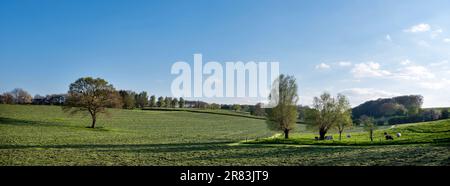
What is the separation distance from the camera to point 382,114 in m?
193

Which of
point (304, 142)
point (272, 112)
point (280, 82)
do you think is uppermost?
point (280, 82)

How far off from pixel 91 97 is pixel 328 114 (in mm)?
55534

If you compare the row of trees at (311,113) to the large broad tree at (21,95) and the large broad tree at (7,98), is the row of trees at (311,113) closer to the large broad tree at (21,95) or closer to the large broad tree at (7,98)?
the large broad tree at (7,98)

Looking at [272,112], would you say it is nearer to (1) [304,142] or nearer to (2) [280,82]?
(2) [280,82]

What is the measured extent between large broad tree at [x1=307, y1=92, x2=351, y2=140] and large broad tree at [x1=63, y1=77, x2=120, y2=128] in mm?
47117

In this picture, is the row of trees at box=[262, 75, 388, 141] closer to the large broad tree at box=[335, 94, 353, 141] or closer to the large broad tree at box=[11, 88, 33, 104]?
the large broad tree at box=[335, 94, 353, 141]

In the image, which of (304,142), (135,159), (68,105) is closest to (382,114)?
(304,142)

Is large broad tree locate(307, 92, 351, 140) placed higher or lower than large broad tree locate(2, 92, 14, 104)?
lower

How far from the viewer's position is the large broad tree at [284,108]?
64188 mm

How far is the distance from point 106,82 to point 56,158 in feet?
165

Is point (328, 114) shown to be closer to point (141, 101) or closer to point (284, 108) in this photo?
point (284, 108)

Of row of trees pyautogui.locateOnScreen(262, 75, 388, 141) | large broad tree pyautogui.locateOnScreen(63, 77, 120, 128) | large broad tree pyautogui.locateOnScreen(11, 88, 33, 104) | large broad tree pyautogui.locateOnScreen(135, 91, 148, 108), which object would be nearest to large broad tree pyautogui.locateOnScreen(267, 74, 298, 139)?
row of trees pyautogui.locateOnScreen(262, 75, 388, 141)

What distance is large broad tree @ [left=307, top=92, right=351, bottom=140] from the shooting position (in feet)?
216
